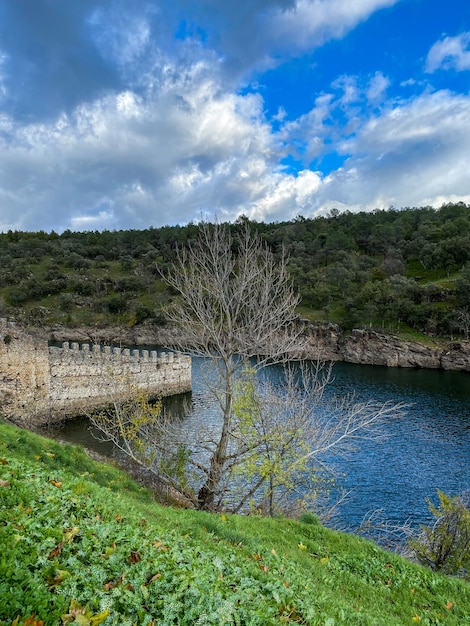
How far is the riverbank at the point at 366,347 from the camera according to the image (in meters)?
61.7

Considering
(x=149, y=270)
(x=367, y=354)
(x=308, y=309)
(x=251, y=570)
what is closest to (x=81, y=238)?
(x=149, y=270)

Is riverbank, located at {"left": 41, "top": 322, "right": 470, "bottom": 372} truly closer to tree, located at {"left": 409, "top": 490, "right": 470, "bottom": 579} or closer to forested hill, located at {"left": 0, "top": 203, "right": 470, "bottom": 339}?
forested hill, located at {"left": 0, "top": 203, "right": 470, "bottom": 339}

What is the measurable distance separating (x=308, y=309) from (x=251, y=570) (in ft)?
254

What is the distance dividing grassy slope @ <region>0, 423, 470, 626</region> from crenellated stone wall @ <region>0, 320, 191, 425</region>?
49.7 feet

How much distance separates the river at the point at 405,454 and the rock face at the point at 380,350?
17187 millimetres

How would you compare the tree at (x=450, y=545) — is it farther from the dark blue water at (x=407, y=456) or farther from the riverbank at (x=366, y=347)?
the riverbank at (x=366, y=347)

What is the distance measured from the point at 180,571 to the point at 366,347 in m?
66.5

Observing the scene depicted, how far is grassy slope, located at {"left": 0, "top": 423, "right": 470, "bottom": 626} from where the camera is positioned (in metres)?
4.73

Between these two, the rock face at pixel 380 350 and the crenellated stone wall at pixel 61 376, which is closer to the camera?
the crenellated stone wall at pixel 61 376

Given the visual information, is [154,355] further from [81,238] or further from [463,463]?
[81,238]

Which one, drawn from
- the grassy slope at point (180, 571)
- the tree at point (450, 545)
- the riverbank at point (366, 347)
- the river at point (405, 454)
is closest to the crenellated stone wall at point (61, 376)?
the river at point (405, 454)

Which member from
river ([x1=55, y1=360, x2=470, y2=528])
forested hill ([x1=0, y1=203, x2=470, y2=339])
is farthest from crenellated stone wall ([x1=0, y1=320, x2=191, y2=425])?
forested hill ([x1=0, y1=203, x2=470, y2=339])

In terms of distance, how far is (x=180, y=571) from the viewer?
5645mm

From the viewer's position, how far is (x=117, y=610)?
4.73 metres
